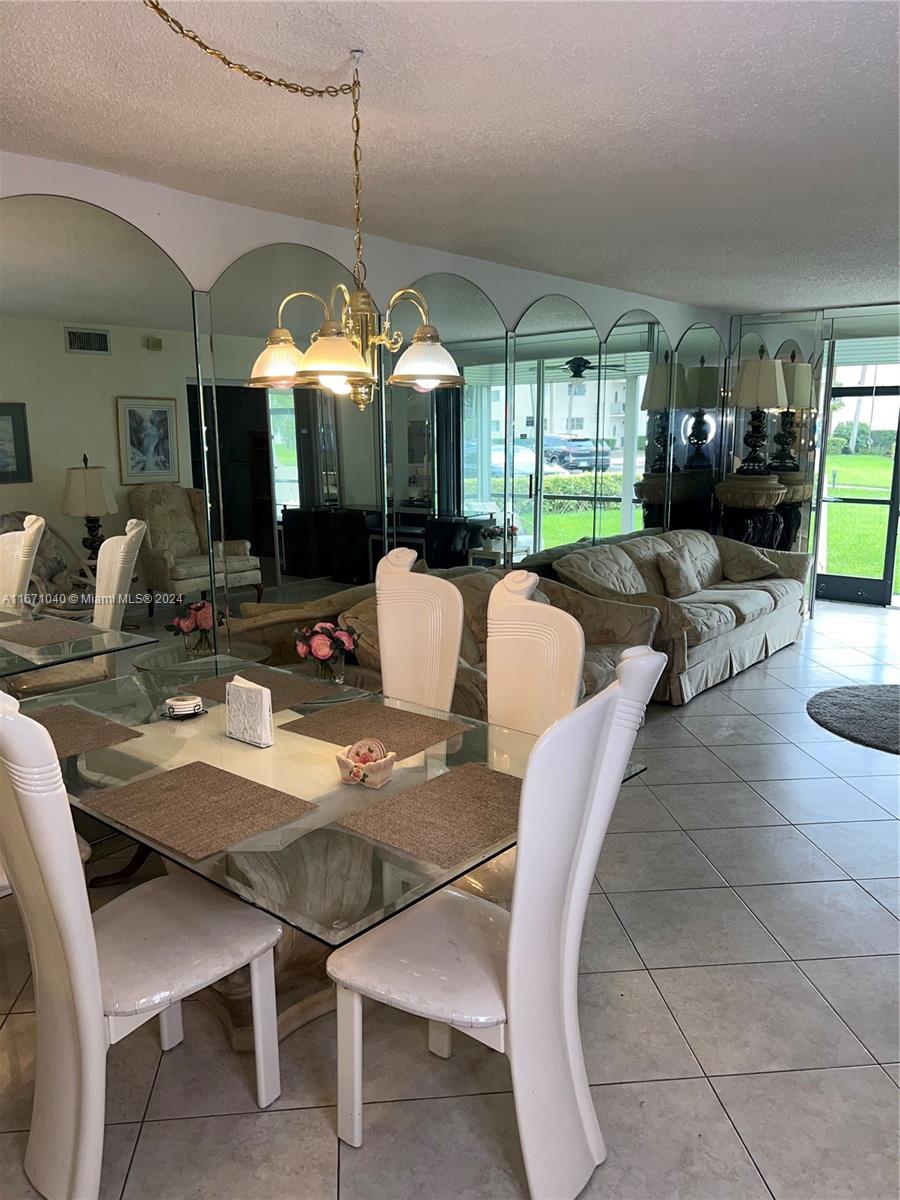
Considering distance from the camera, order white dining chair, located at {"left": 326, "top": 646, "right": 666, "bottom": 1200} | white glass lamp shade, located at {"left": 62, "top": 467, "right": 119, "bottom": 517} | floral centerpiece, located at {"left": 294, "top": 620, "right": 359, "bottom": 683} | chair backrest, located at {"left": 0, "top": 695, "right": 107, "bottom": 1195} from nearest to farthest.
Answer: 1. chair backrest, located at {"left": 0, "top": 695, "right": 107, "bottom": 1195}
2. white dining chair, located at {"left": 326, "top": 646, "right": 666, "bottom": 1200}
3. floral centerpiece, located at {"left": 294, "top": 620, "right": 359, "bottom": 683}
4. white glass lamp shade, located at {"left": 62, "top": 467, "right": 119, "bottom": 517}

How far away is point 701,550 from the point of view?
6.69 meters

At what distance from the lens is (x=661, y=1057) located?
2.18 meters

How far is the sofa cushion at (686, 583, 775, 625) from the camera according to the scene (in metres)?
5.61

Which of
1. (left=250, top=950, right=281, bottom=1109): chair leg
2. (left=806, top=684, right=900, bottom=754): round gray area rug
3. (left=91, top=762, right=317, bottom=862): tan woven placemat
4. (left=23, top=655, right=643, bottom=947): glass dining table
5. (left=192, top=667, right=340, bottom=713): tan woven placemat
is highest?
(left=192, top=667, right=340, bottom=713): tan woven placemat

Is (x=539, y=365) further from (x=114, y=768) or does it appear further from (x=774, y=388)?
(x=114, y=768)

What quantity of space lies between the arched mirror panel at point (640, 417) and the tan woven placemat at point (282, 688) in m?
3.75

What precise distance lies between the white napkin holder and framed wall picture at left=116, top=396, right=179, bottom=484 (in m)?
1.47

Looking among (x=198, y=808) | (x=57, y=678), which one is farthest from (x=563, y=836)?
(x=57, y=678)

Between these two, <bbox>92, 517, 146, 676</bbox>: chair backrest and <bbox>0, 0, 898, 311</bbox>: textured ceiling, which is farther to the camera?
<bbox>92, 517, 146, 676</bbox>: chair backrest

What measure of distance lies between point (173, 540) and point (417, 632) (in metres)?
1.19

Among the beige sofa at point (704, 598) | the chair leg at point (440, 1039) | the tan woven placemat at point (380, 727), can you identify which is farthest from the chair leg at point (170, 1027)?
the beige sofa at point (704, 598)

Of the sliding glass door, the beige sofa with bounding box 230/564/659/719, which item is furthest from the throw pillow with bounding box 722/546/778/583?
the beige sofa with bounding box 230/564/659/719

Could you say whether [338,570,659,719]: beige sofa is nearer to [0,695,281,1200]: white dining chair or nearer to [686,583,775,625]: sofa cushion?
[686,583,775,625]: sofa cushion

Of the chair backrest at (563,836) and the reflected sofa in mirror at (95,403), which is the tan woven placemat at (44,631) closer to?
the reflected sofa in mirror at (95,403)
